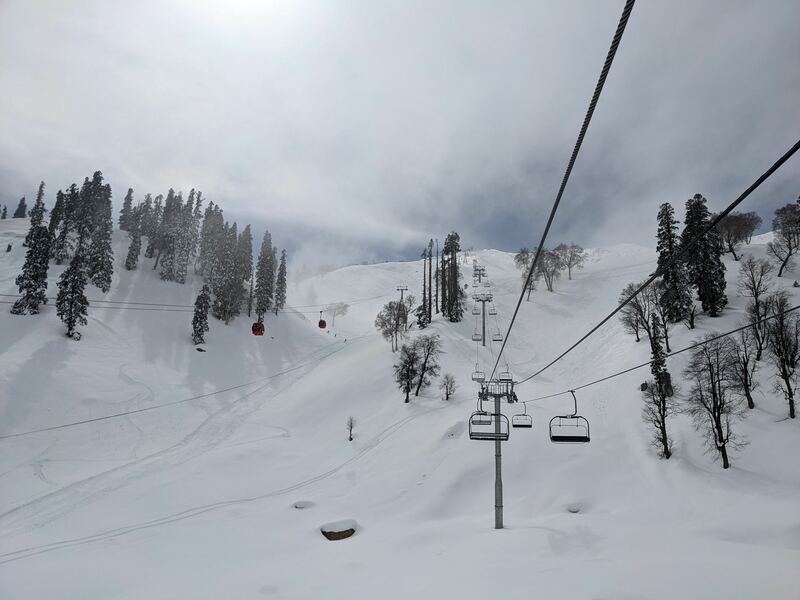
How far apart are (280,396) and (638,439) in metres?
45.0

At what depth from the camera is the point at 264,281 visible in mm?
87000

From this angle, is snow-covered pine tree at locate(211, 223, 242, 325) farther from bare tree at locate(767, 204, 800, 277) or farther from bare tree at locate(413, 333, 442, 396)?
bare tree at locate(767, 204, 800, 277)

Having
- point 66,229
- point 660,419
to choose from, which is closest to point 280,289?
point 66,229

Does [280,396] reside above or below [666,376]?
below

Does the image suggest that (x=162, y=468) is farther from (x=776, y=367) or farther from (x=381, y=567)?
(x=776, y=367)

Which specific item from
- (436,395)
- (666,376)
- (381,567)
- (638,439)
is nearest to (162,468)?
(381,567)

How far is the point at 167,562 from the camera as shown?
72.8 ft

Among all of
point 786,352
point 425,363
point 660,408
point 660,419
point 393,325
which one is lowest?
point 660,419

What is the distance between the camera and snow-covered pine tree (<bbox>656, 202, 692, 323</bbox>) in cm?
5144

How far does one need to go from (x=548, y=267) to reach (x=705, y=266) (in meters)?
52.1

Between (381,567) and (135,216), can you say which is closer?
(381,567)

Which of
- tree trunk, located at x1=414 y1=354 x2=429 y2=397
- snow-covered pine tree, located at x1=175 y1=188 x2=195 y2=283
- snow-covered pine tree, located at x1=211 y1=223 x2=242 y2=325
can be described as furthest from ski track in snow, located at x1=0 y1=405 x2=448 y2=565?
snow-covered pine tree, located at x1=175 y1=188 x2=195 y2=283

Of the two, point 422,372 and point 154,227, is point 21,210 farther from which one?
point 422,372

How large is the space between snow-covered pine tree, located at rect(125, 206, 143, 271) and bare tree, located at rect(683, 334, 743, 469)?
94.8m
